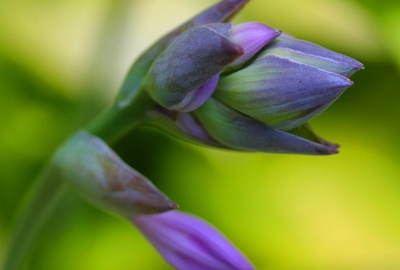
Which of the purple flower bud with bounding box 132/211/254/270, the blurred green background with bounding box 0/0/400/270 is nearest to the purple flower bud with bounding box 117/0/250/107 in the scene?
the purple flower bud with bounding box 132/211/254/270

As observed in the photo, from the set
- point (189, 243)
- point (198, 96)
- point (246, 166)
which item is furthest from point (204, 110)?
point (246, 166)

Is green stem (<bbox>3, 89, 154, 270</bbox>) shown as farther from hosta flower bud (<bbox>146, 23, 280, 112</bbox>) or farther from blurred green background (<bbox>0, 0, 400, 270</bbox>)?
blurred green background (<bbox>0, 0, 400, 270</bbox>)

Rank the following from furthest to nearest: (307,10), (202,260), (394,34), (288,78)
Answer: (307,10), (394,34), (202,260), (288,78)

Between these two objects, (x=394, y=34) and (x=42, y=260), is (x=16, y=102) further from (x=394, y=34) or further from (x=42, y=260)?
(x=394, y=34)

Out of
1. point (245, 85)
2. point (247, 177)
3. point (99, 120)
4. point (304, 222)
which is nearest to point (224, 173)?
point (247, 177)

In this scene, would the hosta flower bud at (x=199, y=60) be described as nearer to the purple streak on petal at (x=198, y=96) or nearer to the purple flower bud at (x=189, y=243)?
the purple streak on petal at (x=198, y=96)

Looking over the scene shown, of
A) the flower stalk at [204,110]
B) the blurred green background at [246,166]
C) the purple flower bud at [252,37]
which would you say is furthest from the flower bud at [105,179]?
the blurred green background at [246,166]

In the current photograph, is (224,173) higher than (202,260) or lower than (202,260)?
lower

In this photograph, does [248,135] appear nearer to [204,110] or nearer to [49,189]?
[204,110]
